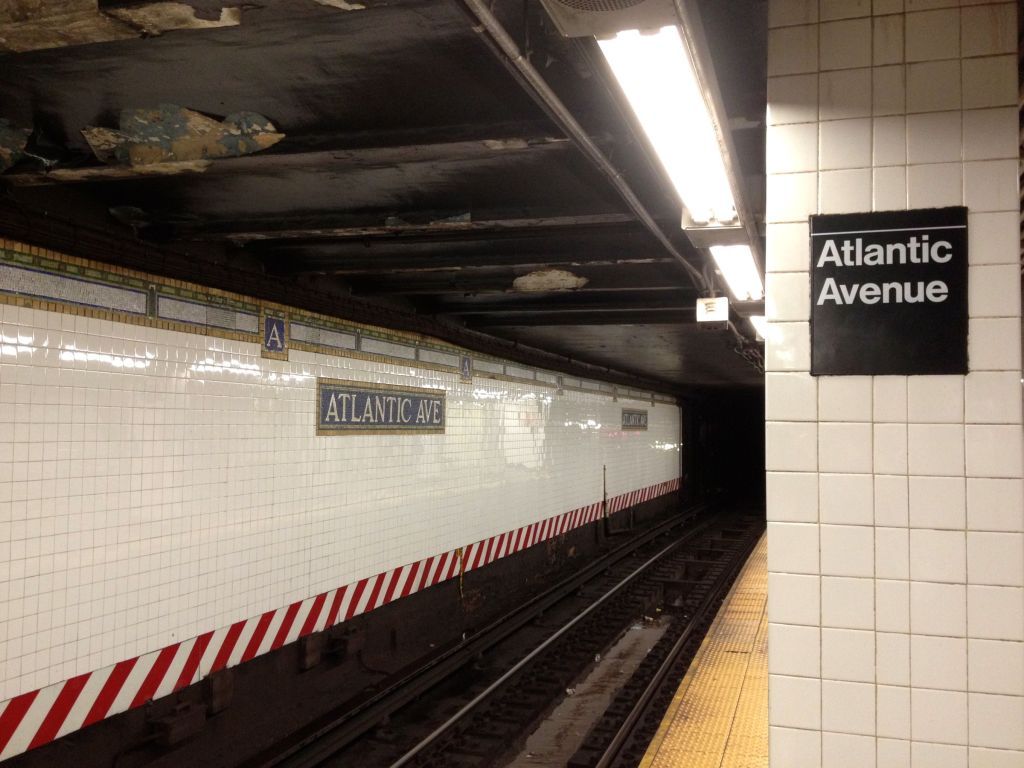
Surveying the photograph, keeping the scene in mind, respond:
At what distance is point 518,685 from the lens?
27.5 ft

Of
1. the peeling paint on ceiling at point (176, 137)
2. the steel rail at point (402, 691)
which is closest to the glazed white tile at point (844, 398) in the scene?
the peeling paint on ceiling at point (176, 137)

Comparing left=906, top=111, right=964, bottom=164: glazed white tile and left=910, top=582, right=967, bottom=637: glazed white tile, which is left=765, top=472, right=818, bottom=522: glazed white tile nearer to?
left=910, top=582, right=967, bottom=637: glazed white tile

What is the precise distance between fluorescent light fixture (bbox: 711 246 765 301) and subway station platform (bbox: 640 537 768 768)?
2.94 meters

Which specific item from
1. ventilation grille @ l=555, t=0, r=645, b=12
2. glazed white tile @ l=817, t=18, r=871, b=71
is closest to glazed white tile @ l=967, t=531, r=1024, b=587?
glazed white tile @ l=817, t=18, r=871, b=71

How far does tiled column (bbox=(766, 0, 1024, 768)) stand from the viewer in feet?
7.77

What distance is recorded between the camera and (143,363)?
5168mm

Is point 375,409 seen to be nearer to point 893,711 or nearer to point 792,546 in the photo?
point 792,546

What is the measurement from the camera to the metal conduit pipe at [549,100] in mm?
2465

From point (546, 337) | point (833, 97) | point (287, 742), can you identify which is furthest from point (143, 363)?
point (546, 337)

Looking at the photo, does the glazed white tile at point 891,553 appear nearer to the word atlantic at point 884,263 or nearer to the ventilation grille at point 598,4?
the word atlantic at point 884,263

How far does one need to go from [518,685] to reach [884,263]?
7.06m

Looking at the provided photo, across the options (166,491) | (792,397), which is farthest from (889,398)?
(166,491)

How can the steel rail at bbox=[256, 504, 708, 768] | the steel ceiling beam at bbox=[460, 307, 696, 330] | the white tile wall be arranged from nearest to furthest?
1. the white tile wall
2. the steel rail at bbox=[256, 504, 708, 768]
3. the steel ceiling beam at bbox=[460, 307, 696, 330]

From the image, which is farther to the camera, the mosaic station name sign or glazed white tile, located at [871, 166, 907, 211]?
the mosaic station name sign
